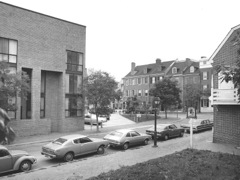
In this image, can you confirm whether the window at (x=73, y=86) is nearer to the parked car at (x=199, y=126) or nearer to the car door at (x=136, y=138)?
the car door at (x=136, y=138)

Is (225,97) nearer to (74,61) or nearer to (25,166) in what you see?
(25,166)

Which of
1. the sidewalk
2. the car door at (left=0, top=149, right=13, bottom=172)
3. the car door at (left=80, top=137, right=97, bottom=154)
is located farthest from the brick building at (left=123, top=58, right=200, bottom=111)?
the car door at (left=0, top=149, right=13, bottom=172)

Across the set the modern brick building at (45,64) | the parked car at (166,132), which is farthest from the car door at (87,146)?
the modern brick building at (45,64)

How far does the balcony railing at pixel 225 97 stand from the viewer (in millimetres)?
14281

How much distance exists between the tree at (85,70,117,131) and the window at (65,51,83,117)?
4.55 ft

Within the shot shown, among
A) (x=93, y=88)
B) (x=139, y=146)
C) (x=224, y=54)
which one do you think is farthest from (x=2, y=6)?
(x=224, y=54)

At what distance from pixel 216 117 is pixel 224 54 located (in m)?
4.81

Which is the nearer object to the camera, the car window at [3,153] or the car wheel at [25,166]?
the car window at [3,153]

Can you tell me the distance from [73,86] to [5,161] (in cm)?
1472

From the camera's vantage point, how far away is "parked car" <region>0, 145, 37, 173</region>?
9.59 metres

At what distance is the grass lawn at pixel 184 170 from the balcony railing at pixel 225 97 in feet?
17.8

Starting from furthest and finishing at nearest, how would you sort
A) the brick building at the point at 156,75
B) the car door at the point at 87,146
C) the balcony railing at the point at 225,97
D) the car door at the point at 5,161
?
the brick building at the point at 156,75
the balcony railing at the point at 225,97
the car door at the point at 87,146
the car door at the point at 5,161

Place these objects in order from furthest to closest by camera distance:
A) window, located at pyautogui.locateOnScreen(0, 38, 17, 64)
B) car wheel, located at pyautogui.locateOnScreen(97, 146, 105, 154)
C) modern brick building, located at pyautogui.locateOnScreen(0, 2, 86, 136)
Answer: modern brick building, located at pyautogui.locateOnScreen(0, 2, 86, 136), window, located at pyautogui.locateOnScreen(0, 38, 17, 64), car wheel, located at pyautogui.locateOnScreen(97, 146, 105, 154)

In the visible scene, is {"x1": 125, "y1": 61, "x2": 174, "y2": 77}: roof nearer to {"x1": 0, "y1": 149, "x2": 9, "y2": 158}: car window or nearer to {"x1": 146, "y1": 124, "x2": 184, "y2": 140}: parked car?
{"x1": 146, "y1": 124, "x2": 184, "y2": 140}: parked car
